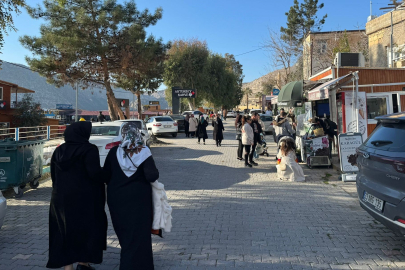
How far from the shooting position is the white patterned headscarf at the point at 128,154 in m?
3.55

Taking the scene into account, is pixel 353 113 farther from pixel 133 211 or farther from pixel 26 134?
pixel 26 134

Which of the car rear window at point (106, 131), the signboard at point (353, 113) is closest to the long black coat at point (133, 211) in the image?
the car rear window at point (106, 131)

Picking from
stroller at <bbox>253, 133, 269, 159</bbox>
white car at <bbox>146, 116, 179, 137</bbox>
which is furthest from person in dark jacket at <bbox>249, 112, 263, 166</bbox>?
white car at <bbox>146, 116, 179, 137</bbox>

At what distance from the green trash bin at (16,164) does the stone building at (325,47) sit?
24506 millimetres

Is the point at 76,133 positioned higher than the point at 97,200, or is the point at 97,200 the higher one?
the point at 76,133

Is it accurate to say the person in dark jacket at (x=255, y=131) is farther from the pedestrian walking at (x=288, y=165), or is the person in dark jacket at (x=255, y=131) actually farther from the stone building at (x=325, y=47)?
the stone building at (x=325, y=47)

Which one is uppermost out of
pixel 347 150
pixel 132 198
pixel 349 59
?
pixel 349 59

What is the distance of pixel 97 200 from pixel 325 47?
124 ft

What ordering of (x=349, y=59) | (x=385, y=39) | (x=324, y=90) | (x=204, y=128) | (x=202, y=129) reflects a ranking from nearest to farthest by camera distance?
1. (x=324, y=90)
2. (x=349, y=59)
3. (x=204, y=128)
4. (x=202, y=129)
5. (x=385, y=39)

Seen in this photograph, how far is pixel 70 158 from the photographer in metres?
3.67

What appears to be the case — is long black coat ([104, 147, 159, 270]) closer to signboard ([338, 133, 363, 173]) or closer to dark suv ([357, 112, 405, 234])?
dark suv ([357, 112, 405, 234])

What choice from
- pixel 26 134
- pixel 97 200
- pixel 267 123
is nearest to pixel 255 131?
pixel 97 200

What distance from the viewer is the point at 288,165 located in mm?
8977

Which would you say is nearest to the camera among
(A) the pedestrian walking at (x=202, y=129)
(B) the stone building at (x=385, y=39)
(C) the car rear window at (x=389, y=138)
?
(C) the car rear window at (x=389, y=138)
